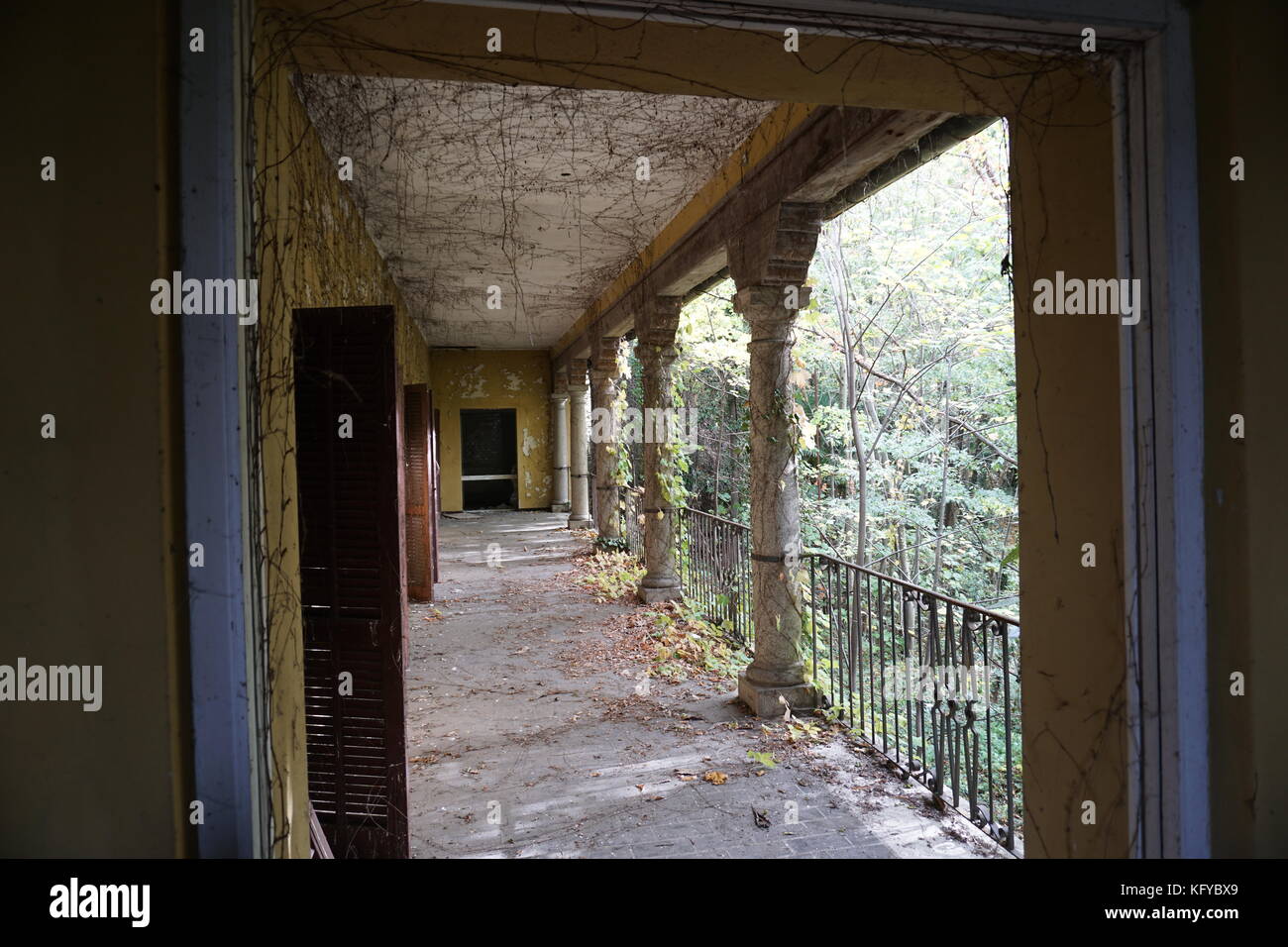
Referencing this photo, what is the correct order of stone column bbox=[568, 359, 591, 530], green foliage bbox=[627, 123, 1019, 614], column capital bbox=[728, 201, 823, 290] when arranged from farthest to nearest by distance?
stone column bbox=[568, 359, 591, 530], green foliage bbox=[627, 123, 1019, 614], column capital bbox=[728, 201, 823, 290]

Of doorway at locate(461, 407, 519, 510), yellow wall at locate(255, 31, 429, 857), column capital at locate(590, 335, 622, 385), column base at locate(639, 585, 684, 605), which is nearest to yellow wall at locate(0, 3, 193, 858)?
yellow wall at locate(255, 31, 429, 857)

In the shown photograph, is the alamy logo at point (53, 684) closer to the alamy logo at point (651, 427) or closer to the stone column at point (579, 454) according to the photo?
the alamy logo at point (651, 427)

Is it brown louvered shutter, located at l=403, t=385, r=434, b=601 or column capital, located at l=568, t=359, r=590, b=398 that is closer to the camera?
brown louvered shutter, located at l=403, t=385, r=434, b=601

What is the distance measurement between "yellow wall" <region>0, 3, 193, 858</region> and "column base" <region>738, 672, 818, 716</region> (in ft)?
13.6

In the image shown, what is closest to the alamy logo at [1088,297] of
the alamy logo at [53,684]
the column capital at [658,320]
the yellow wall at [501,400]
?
the alamy logo at [53,684]

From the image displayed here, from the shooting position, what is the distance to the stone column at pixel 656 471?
8.27 meters

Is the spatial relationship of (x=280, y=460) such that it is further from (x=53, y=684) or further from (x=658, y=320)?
(x=658, y=320)

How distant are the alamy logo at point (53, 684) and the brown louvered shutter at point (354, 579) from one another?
175 cm

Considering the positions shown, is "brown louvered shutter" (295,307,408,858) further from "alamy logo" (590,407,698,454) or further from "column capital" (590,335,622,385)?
"column capital" (590,335,622,385)

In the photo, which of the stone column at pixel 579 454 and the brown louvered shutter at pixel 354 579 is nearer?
the brown louvered shutter at pixel 354 579

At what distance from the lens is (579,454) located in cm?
1500

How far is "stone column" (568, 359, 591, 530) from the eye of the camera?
1492 cm
